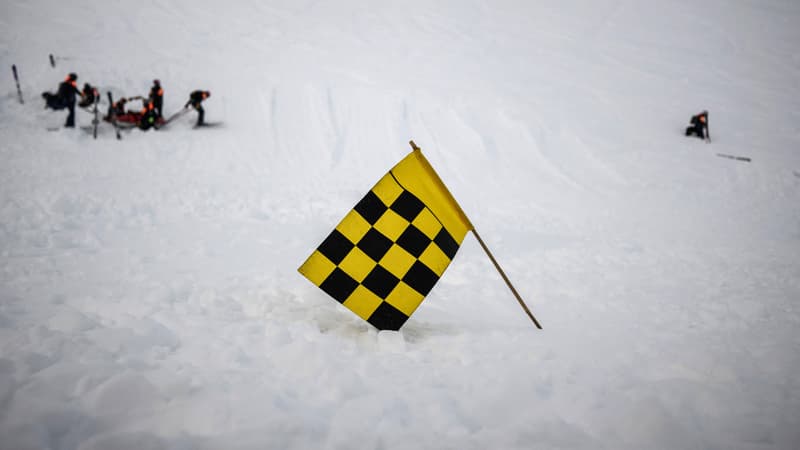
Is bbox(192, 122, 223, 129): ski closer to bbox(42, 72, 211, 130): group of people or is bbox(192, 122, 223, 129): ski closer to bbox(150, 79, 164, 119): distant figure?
bbox(42, 72, 211, 130): group of people

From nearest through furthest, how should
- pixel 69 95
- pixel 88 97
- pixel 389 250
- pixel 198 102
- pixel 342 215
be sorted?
pixel 389 250 < pixel 342 215 < pixel 69 95 < pixel 88 97 < pixel 198 102

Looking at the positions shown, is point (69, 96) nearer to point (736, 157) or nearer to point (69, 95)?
point (69, 95)

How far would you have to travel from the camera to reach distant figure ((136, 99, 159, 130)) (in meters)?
9.07

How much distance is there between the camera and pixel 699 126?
12.1 meters

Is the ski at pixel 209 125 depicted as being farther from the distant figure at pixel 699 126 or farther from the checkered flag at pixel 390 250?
the distant figure at pixel 699 126

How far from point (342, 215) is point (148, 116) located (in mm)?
6123

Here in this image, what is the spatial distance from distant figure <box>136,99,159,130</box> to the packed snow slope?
22cm

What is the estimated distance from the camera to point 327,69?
13.6 m

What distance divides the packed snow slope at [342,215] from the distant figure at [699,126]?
339mm

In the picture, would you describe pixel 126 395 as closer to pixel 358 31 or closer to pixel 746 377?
pixel 746 377

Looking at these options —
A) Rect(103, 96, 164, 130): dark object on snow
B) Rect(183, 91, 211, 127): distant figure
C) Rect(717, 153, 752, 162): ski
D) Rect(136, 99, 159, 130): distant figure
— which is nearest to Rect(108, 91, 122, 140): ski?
Rect(103, 96, 164, 130): dark object on snow

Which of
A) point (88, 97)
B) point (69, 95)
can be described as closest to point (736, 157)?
point (69, 95)

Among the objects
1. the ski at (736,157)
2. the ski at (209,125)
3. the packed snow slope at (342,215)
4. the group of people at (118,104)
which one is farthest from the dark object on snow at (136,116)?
the ski at (736,157)

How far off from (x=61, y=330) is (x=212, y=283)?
132cm
